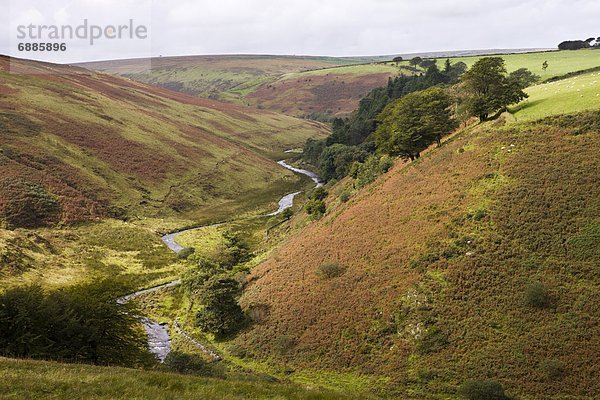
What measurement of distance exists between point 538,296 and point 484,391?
832cm

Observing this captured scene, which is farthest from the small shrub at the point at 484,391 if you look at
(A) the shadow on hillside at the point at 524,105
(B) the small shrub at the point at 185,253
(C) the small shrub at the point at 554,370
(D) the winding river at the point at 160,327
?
(B) the small shrub at the point at 185,253

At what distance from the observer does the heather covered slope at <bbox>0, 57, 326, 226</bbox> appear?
6981 cm

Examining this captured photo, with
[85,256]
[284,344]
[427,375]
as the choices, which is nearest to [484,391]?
[427,375]

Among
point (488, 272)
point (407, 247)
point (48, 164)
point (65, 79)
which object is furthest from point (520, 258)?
point (65, 79)

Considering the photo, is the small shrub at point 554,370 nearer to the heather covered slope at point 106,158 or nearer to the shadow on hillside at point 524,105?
the shadow on hillside at point 524,105

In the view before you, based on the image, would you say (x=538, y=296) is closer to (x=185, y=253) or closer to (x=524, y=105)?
(x=524, y=105)

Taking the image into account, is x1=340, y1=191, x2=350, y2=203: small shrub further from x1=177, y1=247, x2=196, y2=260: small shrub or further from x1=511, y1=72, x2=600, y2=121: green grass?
x1=177, y1=247, x2=196, y2=260: small shrub

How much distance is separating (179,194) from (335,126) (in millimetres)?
66852

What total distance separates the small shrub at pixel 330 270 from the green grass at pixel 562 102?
2731 centimetres

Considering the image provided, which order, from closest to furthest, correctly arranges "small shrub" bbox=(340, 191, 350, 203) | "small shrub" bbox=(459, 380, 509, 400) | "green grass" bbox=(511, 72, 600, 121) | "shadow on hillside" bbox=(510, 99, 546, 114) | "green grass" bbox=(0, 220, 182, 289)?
"small shrub" bbox=(459, 380, 509, 400)
"green grass" bbox=(511, 72, 600, 121)
"green grass" bbox=(0, 220, 182, 289)
"shadow on hillside" bbox=(510, 99, 546, 114)
"small shrub" bbox=(340, 191, 350, 203)

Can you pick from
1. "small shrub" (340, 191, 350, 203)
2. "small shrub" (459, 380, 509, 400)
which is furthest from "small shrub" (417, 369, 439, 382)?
"small shrub" (340, 191, 350, 203)

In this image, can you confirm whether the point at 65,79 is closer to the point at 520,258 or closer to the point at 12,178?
the point at 12,178

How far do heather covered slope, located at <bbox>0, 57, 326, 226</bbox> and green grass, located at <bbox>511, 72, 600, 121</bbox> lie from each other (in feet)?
195

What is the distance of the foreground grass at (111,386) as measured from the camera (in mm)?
14055
